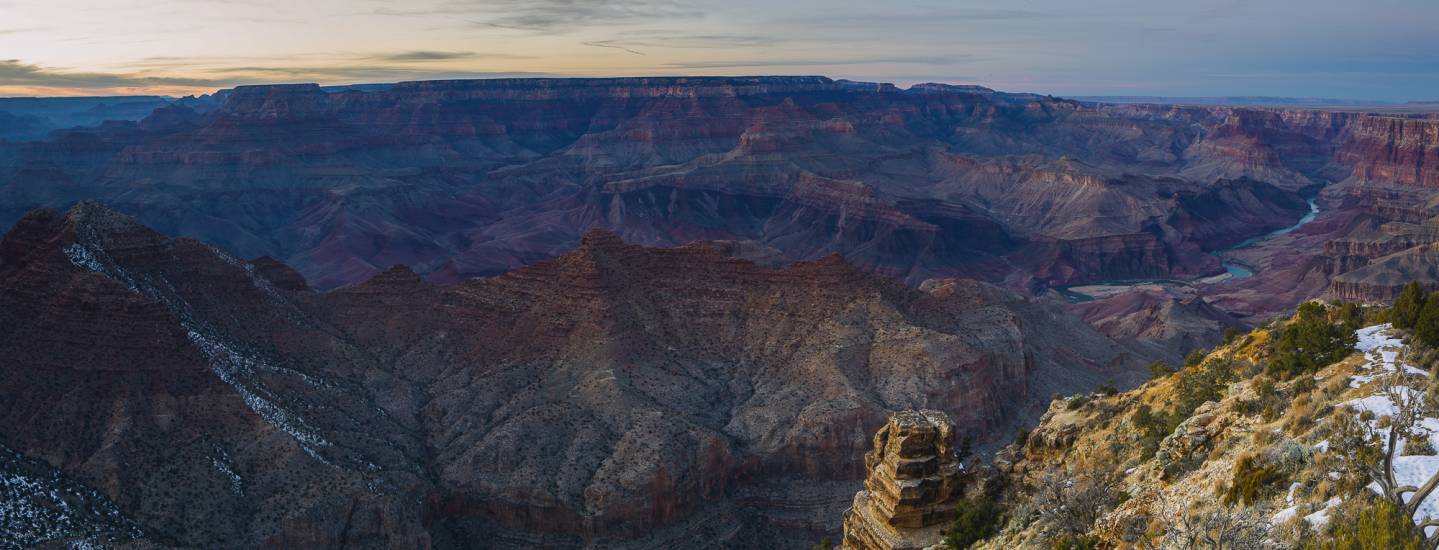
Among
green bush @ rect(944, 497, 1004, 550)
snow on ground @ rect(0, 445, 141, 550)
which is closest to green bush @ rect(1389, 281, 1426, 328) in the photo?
green bush @ rect(944, 497, 1004, 550)

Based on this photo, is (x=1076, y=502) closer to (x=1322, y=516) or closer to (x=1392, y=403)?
(x=1322, y=516)

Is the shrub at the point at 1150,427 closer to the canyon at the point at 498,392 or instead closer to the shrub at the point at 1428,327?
the canyon at the point at 498,392

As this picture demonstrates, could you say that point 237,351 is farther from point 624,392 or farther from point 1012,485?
point 1012,485

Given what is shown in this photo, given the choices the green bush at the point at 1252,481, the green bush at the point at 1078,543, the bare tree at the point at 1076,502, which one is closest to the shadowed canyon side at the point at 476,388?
the bare tree at the point at 1076,502

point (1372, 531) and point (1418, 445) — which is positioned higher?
point (1418, 445)

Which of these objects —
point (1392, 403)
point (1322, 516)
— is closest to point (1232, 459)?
point (1392, 403)

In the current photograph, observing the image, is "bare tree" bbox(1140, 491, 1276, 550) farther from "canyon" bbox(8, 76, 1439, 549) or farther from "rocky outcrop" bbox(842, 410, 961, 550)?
"canyon" bbox(8, 76, 1439, 549)
